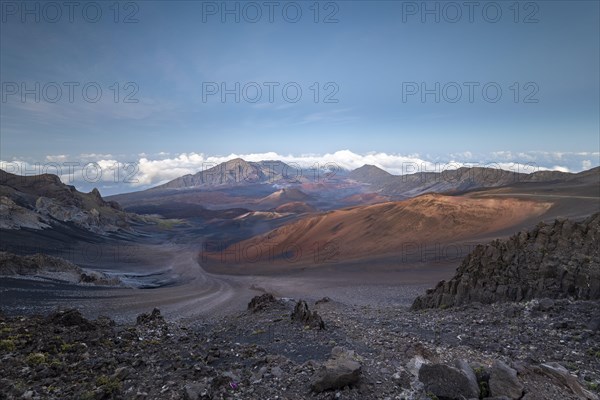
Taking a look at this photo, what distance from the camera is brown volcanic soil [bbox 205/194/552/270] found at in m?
42.2

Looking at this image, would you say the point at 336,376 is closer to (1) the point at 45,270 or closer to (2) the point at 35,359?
(2) the point at 35,359

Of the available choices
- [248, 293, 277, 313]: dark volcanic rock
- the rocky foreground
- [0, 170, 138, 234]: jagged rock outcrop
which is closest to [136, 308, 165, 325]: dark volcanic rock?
the rocky foreground

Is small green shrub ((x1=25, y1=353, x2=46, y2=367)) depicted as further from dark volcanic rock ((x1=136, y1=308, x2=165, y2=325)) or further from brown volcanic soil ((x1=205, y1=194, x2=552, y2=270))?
brown volcanic soil ((x1=205, y1=194, x2=552, y2=270))

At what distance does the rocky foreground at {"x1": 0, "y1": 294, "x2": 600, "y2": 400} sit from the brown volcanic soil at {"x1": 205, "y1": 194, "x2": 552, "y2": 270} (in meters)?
29.5

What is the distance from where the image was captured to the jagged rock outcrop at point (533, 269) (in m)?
11.6

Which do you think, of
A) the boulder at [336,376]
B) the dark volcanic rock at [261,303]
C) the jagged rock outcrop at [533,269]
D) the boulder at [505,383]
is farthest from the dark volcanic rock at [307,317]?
the jagged rock outcrop at [533,269]

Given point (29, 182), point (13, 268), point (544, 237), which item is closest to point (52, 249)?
point (13, 268)

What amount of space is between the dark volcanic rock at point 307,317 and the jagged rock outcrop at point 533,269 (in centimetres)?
619

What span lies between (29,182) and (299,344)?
90360mm

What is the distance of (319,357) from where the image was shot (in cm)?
784

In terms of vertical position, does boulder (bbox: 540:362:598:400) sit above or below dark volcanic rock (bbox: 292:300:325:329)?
above

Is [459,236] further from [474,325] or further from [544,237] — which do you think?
[474,325]

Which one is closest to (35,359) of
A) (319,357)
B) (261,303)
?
(319,357)

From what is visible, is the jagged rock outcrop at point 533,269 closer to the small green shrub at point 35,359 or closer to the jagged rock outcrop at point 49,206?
the small green shrub at point 35,359
